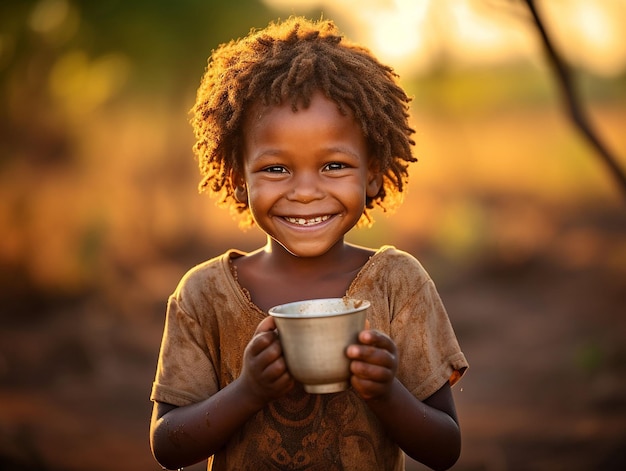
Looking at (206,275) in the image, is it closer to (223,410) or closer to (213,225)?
(223,410)

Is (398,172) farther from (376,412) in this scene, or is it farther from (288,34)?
(376,412)

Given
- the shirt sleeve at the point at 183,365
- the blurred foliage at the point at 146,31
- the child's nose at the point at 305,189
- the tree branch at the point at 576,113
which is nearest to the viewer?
the child's nose at the point at 305,189

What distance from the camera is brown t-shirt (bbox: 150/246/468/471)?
2699mm

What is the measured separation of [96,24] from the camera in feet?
39.2

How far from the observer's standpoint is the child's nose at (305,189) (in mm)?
2650

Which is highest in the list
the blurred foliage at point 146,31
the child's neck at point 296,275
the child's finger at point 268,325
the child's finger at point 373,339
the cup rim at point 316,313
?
the blurred foliage at point 146,31

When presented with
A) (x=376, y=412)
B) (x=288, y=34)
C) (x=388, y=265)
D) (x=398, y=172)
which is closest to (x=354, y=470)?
(x=376, y=412)

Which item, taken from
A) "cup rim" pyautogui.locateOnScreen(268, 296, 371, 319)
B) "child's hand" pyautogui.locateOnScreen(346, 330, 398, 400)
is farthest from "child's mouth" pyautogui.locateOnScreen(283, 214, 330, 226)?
"child's hand" pyautogui.locateOnScreen(346, 330, 398, 400)

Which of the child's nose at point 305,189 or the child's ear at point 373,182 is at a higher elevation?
the child's ear at point 373,182

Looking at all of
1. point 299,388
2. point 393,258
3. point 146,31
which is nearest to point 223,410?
point 299,388

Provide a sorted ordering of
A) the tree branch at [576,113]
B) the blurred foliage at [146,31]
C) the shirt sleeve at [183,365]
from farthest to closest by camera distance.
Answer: the blurred foliage at [146,31]
the tree branch at [576,113]
the shirt sleeve at [183,365]

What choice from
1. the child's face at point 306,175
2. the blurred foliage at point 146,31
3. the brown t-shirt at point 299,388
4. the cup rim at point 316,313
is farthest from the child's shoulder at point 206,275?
the blurred foliage at point 146,31

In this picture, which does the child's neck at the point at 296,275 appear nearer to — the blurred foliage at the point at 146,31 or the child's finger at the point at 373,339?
the child's finger at the point at 373,339

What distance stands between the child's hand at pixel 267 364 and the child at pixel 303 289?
10 centimetres
